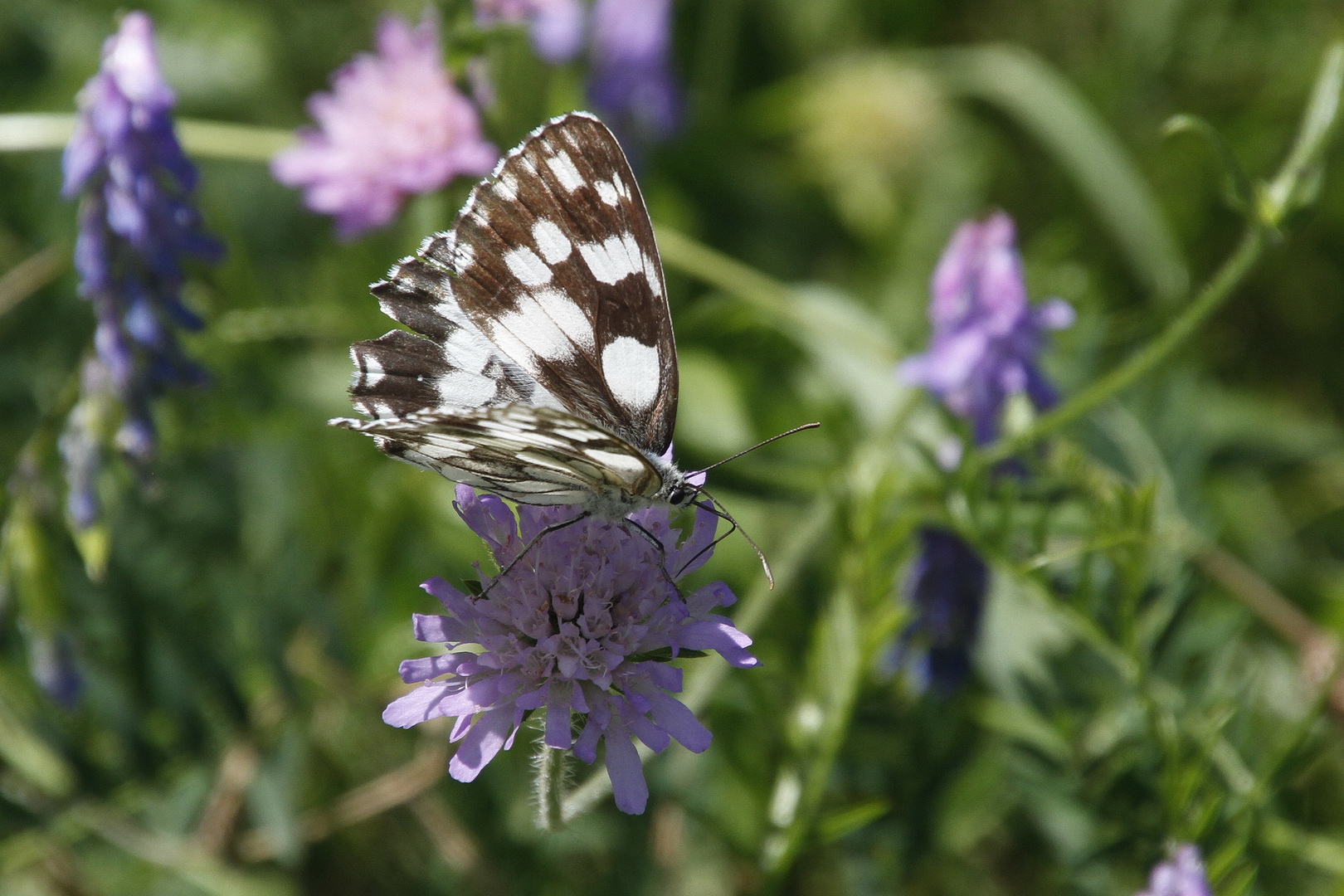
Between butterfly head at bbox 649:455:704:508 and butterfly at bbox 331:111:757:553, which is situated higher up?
butterfly at bbox 331:111:757:553

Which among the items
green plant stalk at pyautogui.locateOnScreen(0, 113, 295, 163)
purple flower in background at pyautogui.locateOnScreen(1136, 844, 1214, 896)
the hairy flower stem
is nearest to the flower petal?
the hairy flower stem

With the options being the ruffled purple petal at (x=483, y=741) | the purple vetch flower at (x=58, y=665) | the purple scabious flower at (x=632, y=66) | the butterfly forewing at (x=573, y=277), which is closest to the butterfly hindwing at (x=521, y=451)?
the butterfly forewing at (x=573, y=277)

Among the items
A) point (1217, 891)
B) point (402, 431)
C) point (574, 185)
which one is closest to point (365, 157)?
point (574, 185)

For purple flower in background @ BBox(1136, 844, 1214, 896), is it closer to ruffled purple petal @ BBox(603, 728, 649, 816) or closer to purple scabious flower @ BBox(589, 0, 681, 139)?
ruffled purple petal @ BBox(603, 728, 649, 816)

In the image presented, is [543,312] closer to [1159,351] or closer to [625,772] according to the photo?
[625,772]

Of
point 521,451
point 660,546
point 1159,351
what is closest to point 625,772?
point 660,546
